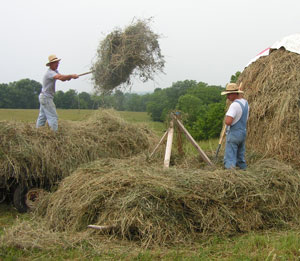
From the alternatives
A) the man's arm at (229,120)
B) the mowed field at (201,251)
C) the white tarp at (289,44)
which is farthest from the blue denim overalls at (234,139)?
the white tarp at (289,44)

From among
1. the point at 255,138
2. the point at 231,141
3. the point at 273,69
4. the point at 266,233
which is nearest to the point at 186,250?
the point at 266,233

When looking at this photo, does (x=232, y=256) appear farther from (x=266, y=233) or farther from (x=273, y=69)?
(x=273, y=69)

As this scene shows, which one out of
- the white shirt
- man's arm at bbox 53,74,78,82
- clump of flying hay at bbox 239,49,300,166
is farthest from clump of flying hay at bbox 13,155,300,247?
man's arm at bbox 53,74,78,82

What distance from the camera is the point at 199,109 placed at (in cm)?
1803

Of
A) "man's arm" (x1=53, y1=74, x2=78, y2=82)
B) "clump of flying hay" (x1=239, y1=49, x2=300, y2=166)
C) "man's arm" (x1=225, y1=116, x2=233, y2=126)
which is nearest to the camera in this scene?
"man's arm" (x1=225, y1=116, x2=233, y2=126)

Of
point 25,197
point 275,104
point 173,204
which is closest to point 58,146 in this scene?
point 25,197

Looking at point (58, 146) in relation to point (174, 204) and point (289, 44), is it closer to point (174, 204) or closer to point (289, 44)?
point (174, 204)

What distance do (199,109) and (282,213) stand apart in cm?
1333

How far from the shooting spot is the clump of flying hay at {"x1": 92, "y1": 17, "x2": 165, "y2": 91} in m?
7.81

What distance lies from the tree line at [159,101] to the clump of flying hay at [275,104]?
2894 millimetres

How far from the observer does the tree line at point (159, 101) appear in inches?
368

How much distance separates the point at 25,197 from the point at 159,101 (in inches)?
443

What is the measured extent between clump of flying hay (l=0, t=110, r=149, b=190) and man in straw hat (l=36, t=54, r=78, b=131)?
39 centimetres

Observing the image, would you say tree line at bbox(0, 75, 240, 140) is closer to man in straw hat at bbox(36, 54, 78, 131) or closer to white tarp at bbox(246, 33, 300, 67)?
man in straw hat at bbox(36, 54, 78, 131)
